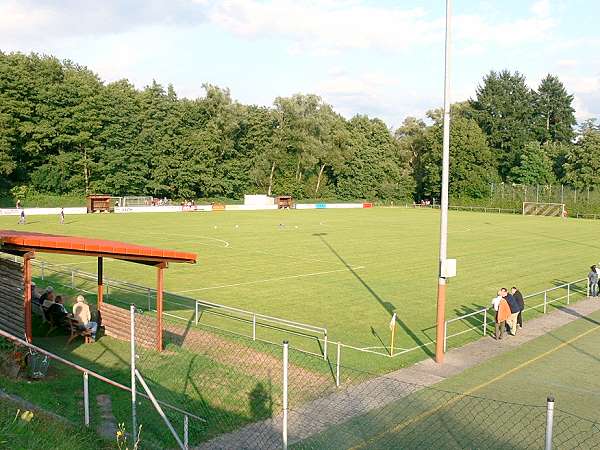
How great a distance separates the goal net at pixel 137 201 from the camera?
262ft

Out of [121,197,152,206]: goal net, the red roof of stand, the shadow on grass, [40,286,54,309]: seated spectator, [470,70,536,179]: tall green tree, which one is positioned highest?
[470,70,536,179]: tall green tree

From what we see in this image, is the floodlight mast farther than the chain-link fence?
No

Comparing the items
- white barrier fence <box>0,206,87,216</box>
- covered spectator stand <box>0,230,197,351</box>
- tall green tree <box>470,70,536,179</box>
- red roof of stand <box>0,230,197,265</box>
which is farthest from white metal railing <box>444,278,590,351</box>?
tall green tree <box>470,70,536,179</box>

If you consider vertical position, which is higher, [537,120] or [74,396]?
[537,120]

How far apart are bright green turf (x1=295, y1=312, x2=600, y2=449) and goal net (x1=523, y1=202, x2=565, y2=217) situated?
77.3 metres

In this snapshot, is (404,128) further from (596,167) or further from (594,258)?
(594,258)

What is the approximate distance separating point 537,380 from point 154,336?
881cm

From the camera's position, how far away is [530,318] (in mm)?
19359

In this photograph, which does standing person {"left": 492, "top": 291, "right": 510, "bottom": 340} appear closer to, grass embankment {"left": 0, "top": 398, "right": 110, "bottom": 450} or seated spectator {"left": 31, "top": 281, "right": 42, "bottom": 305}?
grass embankment {"left": 0, "top": 398, "right": 110, "bottom": 450}

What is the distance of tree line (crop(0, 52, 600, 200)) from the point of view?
77.3 meters

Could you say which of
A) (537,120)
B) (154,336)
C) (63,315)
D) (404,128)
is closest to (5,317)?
(63,315)

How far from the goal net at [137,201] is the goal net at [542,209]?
53.9 meters

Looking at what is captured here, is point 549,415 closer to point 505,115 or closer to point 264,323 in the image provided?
point 264,323

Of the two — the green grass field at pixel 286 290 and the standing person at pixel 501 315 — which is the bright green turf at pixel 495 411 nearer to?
the green grass field at pixel 286 290
